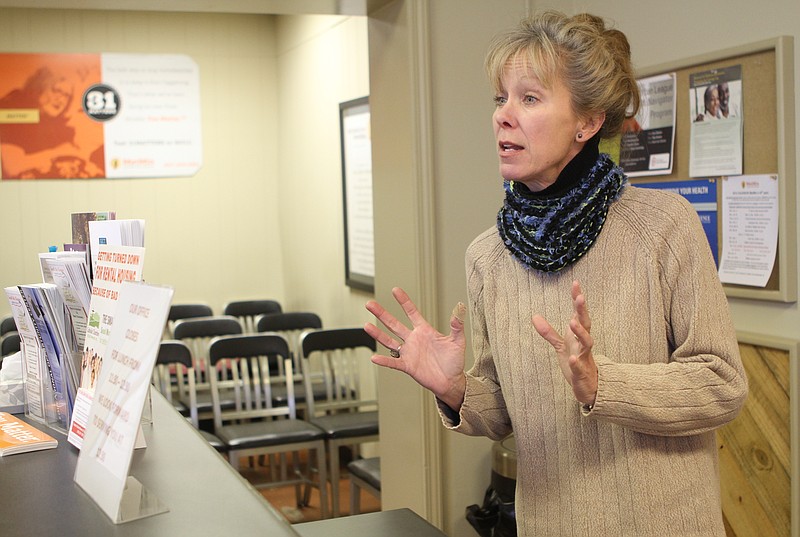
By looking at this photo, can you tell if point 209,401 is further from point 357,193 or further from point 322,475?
point 357,193

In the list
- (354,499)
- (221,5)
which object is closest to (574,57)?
(221,5)

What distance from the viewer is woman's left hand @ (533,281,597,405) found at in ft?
4.25

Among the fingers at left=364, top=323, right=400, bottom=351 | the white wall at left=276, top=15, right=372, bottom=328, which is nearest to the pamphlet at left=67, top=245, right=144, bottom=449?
the fingers at left=364, top=323, right=400, bottom=351

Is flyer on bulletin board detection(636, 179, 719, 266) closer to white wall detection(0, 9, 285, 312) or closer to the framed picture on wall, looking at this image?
the framed picture on wall

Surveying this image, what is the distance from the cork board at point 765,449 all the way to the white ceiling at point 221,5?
64.7 inches

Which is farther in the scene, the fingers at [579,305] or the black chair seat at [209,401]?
the black chair seat at [209,401]

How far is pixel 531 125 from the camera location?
58.8 inches

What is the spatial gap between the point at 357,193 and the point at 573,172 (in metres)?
3.92

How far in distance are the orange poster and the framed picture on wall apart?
2010 mm

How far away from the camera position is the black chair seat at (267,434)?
14.0 ft

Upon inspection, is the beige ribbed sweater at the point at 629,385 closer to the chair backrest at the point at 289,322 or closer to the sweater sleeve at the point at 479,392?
the sweater sleeve at the point at 479,392

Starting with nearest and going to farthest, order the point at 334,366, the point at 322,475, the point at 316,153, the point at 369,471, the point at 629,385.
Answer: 1. the point at 629,385
2. the point at 369,471
3. the point at 322,475
4. the point at 334,366
5. the point at 316,153

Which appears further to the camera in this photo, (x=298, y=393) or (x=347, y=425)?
(x=298, y=393)

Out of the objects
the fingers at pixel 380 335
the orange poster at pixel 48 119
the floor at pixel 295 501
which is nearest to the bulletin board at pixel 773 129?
Result: the fingers at pixel 380 335
